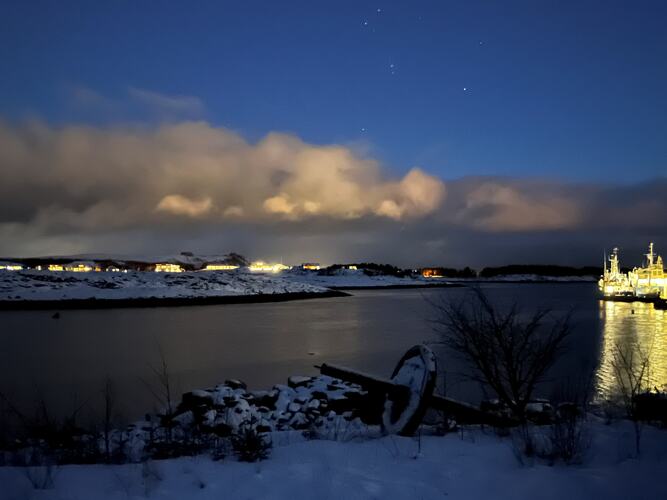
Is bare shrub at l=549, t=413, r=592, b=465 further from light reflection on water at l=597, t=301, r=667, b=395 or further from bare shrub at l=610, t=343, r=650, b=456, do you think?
light reflection on water at l=597, t=301, r=667, b=395

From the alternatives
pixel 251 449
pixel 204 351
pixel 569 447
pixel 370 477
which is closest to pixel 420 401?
pixel 569 447

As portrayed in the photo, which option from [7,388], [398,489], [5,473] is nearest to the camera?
[398,489]

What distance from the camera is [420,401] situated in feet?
20.9

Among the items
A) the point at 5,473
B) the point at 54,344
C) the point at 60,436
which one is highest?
the point at 5,473

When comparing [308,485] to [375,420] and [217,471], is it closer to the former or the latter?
[217,471]

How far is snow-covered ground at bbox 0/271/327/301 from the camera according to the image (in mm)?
57656

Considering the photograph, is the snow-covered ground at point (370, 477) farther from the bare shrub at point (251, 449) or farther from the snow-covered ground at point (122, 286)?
the snow-covered ground at point (122, 286)

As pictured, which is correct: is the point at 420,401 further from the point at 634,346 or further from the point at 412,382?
the point at 634,346

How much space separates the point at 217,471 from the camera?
4406mm

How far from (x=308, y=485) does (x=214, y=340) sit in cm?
2426

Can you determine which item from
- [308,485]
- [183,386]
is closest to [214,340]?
[183,386]

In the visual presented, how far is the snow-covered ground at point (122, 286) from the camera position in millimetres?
57656

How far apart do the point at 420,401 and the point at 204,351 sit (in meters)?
18.7

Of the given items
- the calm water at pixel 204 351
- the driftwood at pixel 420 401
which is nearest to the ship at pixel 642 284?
the calm water at pixel 204 351
